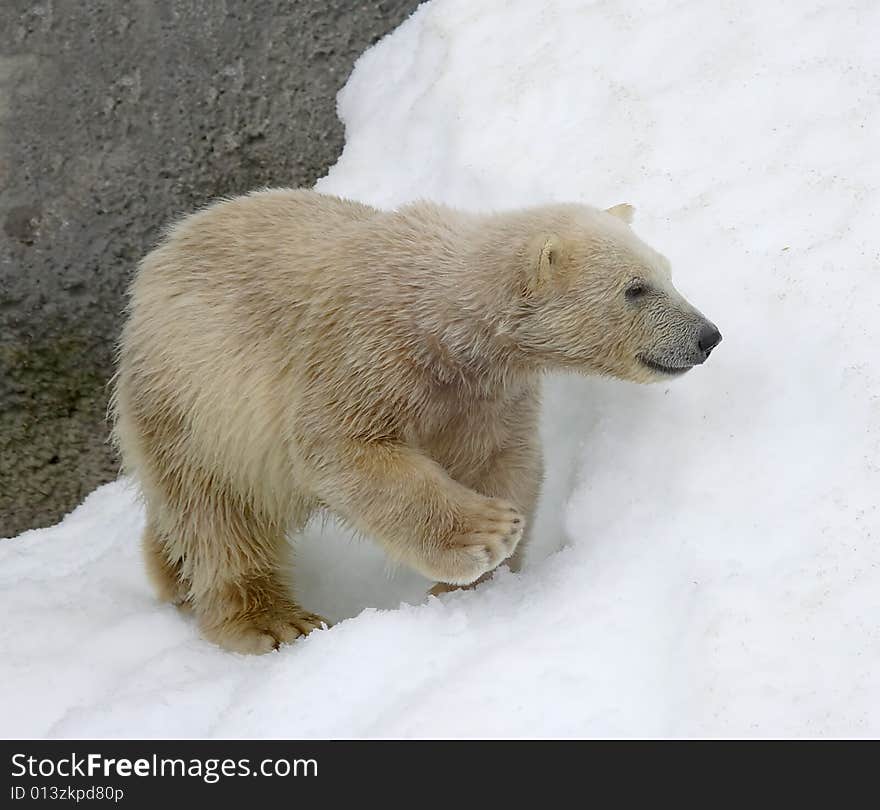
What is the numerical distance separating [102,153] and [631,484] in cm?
364

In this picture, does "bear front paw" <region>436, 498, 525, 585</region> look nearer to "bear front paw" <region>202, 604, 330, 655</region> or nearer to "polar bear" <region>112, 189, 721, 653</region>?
"polar bear" <region>112, 189, 721, 653</region>

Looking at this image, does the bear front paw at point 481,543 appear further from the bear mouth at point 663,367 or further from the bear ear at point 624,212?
the bear ear at point 624,212

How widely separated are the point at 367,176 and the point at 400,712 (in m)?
3.35

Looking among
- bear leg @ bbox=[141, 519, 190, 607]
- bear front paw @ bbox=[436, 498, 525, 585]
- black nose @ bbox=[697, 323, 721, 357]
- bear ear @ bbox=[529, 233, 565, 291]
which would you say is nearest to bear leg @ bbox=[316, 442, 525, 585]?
bear front paw @ bbox=[436, 498, 525, 585]

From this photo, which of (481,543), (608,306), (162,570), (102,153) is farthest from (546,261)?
(102,153)

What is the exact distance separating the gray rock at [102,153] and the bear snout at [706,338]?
307cm

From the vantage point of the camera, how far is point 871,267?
13.3 ft

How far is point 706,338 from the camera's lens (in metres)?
3.68

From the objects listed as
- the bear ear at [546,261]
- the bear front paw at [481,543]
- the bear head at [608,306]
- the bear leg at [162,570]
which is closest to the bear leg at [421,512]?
the bear front paw at [481,543]

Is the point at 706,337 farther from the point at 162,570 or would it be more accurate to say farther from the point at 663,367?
the point at 162,570

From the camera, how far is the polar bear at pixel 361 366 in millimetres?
3746

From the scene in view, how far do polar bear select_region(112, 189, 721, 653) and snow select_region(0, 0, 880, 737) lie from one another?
0.28m

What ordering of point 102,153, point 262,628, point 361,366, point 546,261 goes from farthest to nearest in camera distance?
point 102,153
point 262,628
point 361,366
point 546,261

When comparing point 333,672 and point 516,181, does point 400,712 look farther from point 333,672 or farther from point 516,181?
point 516,181
